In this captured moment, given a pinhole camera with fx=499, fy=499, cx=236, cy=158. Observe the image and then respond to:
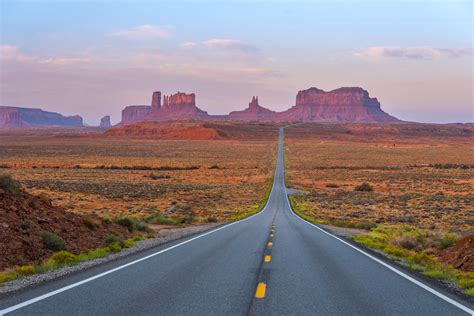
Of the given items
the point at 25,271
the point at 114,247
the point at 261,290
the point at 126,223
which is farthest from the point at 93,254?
the point at 126,223

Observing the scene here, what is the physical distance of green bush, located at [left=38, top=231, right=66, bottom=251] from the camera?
513 inches

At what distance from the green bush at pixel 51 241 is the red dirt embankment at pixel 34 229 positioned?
0.34 feet

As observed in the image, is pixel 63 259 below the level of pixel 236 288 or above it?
below

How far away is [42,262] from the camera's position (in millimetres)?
11555

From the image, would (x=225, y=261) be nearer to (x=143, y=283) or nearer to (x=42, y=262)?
(x=143, y=283)

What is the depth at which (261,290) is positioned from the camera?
817cm

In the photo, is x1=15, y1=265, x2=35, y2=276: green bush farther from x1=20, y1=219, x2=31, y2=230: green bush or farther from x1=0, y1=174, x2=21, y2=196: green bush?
x1=0, y1=174, x2=21, y2=196: green bush

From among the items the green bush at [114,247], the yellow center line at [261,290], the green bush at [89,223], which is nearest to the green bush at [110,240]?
the green bush at [114,247]

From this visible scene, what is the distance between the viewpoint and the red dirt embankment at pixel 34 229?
468 inches

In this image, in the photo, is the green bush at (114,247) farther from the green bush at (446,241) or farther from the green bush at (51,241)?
the green bush at (446,241)

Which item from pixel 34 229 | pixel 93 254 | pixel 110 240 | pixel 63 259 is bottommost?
pixel 110 240

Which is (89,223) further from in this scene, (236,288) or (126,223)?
(236,288)

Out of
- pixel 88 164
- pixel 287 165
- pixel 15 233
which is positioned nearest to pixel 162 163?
pixel 88 164

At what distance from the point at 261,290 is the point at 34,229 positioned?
316 inches
